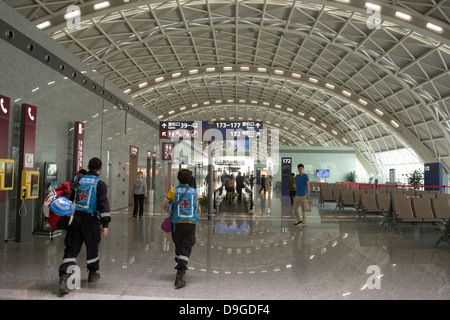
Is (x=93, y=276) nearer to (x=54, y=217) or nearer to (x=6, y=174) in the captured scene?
(x=54, y=217)

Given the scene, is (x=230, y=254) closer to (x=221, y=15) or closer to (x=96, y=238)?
(x=96, y=238)

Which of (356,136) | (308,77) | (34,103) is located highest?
(308,77)

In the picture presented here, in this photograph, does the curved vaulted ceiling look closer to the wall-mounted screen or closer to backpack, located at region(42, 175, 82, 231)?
the wall-mounted screen

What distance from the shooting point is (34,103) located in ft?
25.1

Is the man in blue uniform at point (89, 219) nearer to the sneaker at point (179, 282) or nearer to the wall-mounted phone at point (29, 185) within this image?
the sneaker at point (179, 282)

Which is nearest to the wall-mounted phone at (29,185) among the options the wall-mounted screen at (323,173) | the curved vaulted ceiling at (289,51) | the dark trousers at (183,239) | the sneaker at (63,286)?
the sneaker at (63,286)

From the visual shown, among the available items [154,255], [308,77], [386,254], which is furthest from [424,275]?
[308,77]

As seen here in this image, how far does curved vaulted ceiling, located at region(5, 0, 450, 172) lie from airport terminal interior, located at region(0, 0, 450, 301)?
14 centimetres

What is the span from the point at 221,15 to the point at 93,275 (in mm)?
21151

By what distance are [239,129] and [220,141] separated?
3.83 ft

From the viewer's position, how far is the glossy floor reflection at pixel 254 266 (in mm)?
3857

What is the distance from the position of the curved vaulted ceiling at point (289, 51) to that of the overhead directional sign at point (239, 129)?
240 inches

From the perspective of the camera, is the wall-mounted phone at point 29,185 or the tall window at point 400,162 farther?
the tall window at point 400,162

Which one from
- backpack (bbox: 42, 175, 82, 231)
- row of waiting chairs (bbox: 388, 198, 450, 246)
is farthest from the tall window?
backpack (bbox: 42, 175, 82, 231)
